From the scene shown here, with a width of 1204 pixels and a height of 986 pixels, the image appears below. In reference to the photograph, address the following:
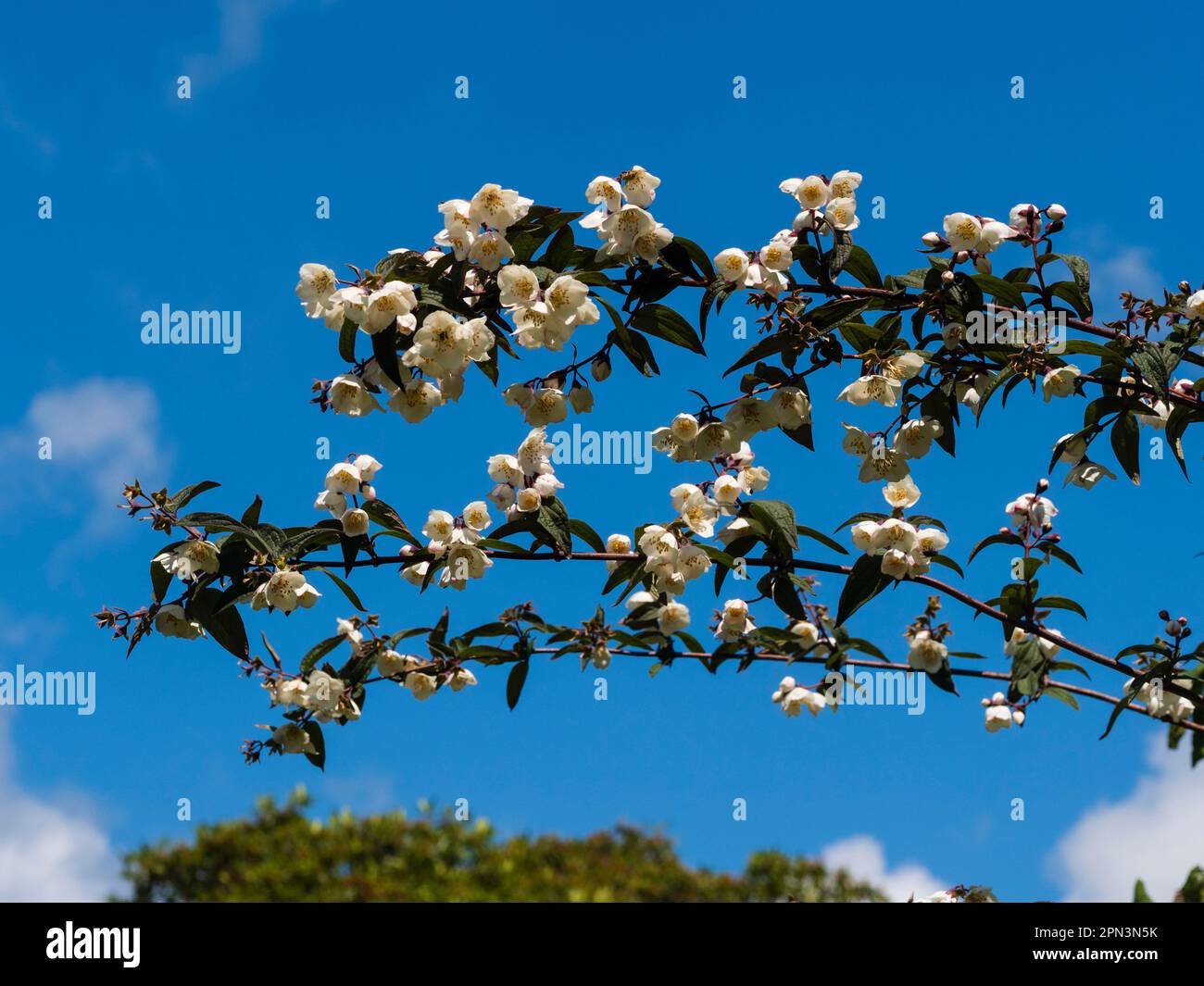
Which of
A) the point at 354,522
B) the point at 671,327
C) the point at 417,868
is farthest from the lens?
the point at 417,868

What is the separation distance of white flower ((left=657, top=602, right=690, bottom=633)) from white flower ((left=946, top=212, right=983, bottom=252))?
55.6 inches

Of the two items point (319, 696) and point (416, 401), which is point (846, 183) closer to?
point (416, 401)

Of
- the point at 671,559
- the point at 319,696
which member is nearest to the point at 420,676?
the point at 319,696

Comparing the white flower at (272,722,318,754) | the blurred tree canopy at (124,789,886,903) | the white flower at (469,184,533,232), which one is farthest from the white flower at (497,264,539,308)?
the blurred tree canopy at (124,789,886,903)

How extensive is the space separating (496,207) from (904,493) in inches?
52.2

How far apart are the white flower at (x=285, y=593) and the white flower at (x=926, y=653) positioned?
1750 millimetres

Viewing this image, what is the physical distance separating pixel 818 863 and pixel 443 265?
12.8 m

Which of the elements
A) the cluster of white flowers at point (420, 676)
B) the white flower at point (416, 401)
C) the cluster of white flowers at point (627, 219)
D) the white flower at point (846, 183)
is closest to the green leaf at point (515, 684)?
the cluster of white flowers at point (420, 676)

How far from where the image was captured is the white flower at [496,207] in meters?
2.82

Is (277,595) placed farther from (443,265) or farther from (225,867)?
(225,867)

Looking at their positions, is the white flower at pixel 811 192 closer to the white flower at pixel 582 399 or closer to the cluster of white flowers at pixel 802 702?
the white flower at pixel 582 399

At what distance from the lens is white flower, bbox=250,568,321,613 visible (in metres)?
2.99

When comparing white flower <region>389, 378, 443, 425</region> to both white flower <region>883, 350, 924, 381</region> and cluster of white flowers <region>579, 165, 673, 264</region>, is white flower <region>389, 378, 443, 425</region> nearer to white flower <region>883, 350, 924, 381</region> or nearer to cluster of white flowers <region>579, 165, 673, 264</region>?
cluster of white flowers <region>579, 165, 673, 264</region>

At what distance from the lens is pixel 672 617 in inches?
143
